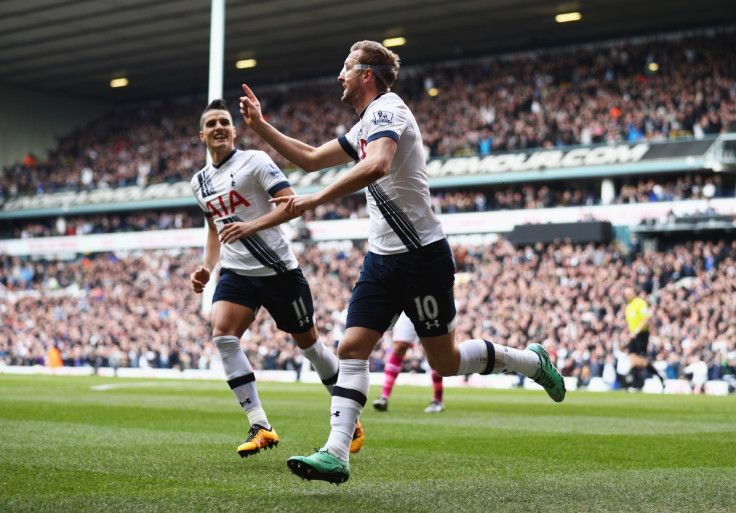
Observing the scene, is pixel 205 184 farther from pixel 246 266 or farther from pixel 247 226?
pixel 247 226

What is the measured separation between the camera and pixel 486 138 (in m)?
36.2

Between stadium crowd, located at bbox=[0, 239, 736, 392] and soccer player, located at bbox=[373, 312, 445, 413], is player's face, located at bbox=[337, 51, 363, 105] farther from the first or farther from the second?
stadium crowd, located at bbox=[0, 239, 736, 392]

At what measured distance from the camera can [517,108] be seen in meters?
36.9

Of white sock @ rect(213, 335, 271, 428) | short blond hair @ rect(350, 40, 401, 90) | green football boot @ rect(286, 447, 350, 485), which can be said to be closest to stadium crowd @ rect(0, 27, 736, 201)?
white sock @ rect(213, 335, 271, 428)

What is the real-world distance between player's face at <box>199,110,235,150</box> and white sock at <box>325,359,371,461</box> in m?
2.50

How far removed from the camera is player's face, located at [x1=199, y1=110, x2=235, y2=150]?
23.0 feet

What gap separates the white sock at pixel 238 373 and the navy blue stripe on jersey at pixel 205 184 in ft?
3.63

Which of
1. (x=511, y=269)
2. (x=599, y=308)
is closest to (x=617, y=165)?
(x=511, y=269)

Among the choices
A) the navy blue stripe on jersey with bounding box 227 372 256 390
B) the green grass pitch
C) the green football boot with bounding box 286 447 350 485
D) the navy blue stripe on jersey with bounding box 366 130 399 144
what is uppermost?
the navy blue stripe on jersey with bounding box 366 130 399 144

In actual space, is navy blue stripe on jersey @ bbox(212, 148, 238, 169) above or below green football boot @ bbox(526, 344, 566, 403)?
above

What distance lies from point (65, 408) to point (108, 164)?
1475 inches

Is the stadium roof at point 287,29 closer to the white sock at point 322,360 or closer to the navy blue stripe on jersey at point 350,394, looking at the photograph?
the white sock at point 322,360

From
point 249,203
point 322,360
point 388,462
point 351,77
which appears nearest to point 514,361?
point 388,462

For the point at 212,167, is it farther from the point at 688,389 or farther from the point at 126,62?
the point at 126,62
